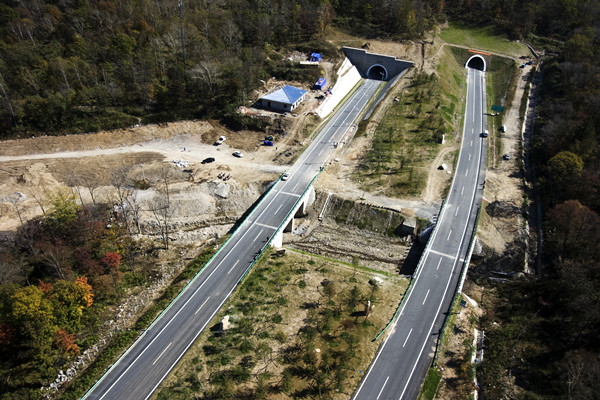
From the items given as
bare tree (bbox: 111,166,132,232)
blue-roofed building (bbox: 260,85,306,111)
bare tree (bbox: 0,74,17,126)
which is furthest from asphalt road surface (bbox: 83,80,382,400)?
bare tree (bbox: 0,74,17,126)

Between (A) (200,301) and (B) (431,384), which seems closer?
(B) (431,384)

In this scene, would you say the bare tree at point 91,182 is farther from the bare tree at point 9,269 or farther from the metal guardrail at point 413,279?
the metal guardrail at point 413,279

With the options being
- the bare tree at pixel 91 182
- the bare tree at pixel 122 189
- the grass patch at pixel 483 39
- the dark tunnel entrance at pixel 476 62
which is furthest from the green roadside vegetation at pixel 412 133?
the bare tree at pixel 91 182

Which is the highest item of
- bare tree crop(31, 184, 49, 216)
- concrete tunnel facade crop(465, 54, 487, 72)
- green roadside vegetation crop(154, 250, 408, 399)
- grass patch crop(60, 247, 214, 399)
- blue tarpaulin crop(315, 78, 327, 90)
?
concrete tunnel facade crop(465, 54, 487, 72)

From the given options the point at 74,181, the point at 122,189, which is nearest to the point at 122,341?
the point at 122,189

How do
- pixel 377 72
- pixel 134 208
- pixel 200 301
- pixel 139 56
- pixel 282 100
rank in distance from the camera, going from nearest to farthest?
1. pixel 200 301
2. pixel 134 208
3. pixel 282 100
4. pixel 139 56
5. pixel 377 72

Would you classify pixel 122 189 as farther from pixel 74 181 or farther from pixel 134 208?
pixel 74 181

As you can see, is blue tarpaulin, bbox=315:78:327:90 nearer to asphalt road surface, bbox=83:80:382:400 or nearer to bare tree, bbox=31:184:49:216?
asphalt road surface, bbox=83:80:382:400
